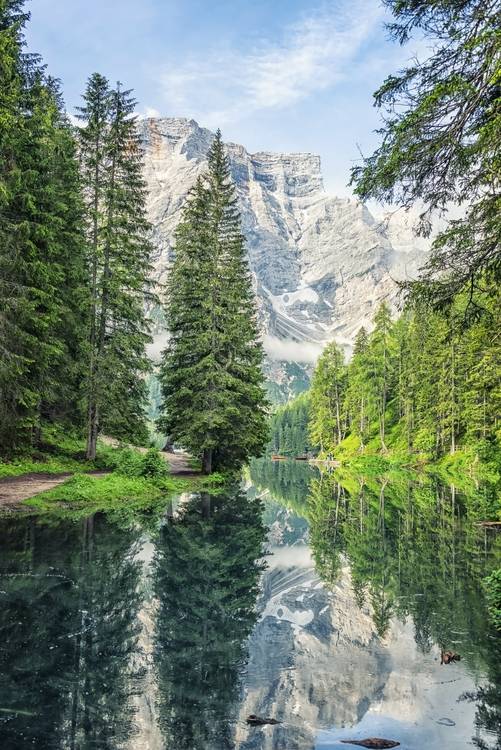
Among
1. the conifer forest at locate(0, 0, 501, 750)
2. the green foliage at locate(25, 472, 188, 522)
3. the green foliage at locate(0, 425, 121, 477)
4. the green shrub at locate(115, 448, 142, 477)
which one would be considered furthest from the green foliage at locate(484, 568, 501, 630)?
the green foliage at locate(0, 425, 121, 477)

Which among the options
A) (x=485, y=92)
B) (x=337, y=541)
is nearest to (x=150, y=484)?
(x=337, y=541)

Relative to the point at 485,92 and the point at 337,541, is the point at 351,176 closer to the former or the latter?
the point at 485,92

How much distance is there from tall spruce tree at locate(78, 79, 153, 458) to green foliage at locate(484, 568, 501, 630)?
20006 millimetres

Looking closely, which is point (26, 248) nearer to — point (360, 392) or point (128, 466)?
point (128, 466)

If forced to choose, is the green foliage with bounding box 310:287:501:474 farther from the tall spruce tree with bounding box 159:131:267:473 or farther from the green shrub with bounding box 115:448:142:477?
the green shrub with bounding box 115:448:142:477

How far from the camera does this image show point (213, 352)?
29.9 meters

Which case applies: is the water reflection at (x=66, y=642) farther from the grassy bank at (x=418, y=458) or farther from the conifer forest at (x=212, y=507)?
the grassy bank at (x=418, y=458)

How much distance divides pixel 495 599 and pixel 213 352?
21959 mm

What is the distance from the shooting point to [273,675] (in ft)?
23.1

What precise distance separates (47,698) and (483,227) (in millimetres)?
9168

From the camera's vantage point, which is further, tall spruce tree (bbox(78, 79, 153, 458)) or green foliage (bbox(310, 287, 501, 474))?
green foliage (bbox(310, 287, 501, 474))

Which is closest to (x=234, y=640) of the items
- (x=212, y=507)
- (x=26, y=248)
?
(x=212, y=507)

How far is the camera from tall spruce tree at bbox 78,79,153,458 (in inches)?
1053

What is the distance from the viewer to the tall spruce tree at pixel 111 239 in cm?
2675
